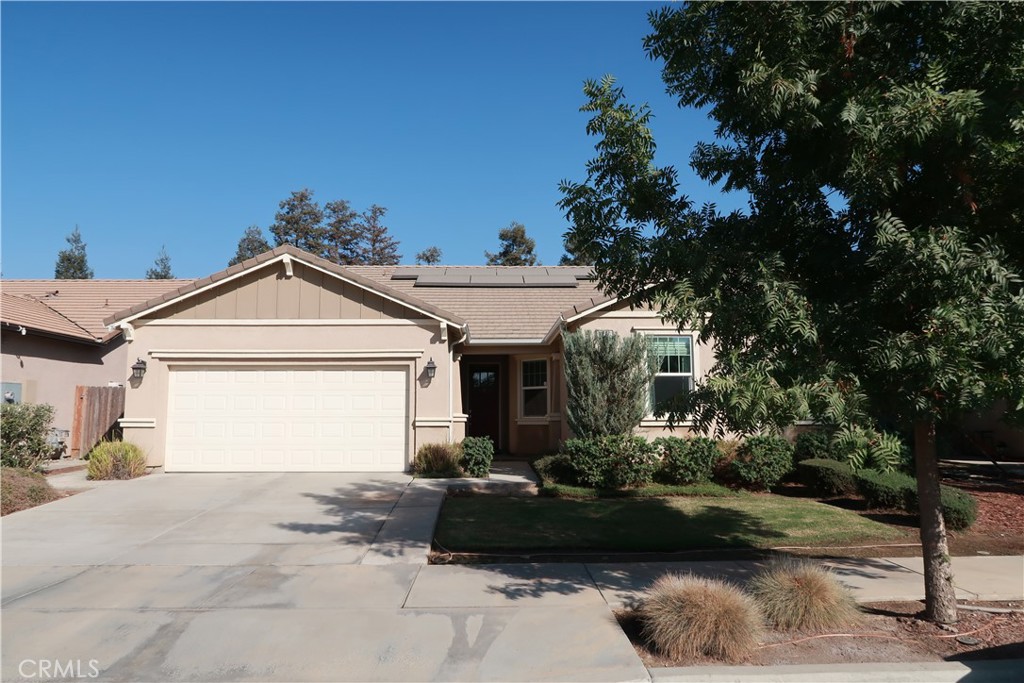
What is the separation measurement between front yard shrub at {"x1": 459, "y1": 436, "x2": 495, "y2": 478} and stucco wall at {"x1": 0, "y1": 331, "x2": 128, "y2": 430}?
9176 millimetres

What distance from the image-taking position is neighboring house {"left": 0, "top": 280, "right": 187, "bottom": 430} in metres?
15.8

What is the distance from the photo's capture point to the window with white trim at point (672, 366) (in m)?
13.3

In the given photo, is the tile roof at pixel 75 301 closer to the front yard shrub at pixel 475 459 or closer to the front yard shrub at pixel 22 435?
the front yard shrub at pixel 22 435

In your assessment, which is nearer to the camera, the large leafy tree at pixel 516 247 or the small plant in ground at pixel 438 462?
the small plant in ground at pixel 438 462

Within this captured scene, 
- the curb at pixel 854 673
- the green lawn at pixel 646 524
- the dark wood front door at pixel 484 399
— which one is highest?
the dark wood front door at pixel 484 399

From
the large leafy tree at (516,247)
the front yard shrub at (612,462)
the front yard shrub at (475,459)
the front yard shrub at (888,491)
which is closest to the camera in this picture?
the front yard shrub at (888,491)

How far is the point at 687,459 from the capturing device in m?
11.7

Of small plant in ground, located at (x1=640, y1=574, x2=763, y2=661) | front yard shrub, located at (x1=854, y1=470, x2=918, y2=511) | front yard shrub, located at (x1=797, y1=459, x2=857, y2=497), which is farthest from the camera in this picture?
front yard shrub, located at (x1=797, y1=459, x2=857, y2=497)

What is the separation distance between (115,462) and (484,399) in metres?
8.43

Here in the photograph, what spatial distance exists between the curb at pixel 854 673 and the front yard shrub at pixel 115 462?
1137 cm

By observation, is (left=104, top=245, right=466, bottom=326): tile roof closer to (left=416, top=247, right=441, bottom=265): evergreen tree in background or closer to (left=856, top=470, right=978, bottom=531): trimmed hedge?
(left=856, top=470, right=978, bottom=531): trimmed hedge

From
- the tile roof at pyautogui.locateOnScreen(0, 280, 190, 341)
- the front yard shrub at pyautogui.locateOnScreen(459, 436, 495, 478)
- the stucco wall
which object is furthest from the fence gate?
the front yard shrub at pyautogui.locateOnScreen(459, 436, 495, 478)

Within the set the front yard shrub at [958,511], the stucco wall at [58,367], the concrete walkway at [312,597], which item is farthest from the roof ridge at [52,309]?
the front yard shrub at [958,511]

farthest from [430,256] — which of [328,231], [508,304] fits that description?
[508,304]
